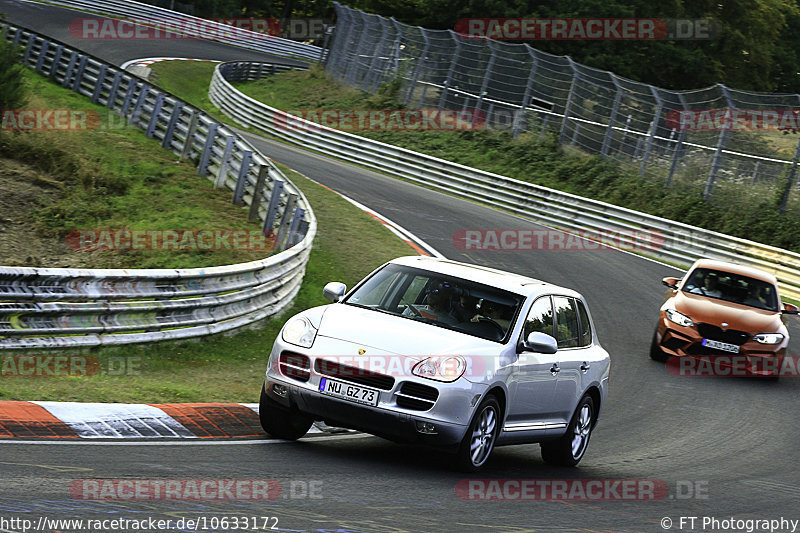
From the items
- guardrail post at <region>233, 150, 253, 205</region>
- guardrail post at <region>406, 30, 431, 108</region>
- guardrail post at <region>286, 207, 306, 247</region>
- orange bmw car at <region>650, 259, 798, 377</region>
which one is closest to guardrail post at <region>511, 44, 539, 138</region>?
guardrail post at <region>406, 30, 431, 108</region>

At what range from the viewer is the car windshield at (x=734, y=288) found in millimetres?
16391

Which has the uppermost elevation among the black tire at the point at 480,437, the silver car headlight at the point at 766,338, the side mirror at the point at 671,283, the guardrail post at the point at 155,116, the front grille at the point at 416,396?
the front grille at the point at 416,396

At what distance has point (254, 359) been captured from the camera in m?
13.0

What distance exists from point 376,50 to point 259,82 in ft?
25.5

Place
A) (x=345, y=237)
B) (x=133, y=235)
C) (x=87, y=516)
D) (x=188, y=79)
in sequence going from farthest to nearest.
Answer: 1. (x=188, y=79)
2. (x=345, y=237)
3. (x=133, y=235)
4. (x=87, y=516)

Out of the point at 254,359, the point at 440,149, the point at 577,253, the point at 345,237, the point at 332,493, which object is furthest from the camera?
the point at 440,149

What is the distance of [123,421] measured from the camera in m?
8.04

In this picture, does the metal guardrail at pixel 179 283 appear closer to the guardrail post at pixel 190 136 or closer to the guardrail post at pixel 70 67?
the guardrail post at pixel 190 136

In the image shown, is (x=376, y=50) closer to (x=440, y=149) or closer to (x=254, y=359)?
(x=440, y=149)

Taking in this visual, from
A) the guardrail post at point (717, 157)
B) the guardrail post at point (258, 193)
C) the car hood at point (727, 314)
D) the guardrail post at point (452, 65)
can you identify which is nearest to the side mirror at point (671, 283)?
the car hood at point (727, 314)

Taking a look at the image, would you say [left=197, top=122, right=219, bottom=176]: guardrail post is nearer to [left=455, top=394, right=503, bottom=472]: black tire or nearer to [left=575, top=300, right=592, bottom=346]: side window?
[left=575, top=300, right=592, bottom=346]: side window

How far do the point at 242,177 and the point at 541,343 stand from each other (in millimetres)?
12291

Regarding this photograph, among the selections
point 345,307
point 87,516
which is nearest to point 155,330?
point 345,307

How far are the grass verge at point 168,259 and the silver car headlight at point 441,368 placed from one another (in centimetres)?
262
